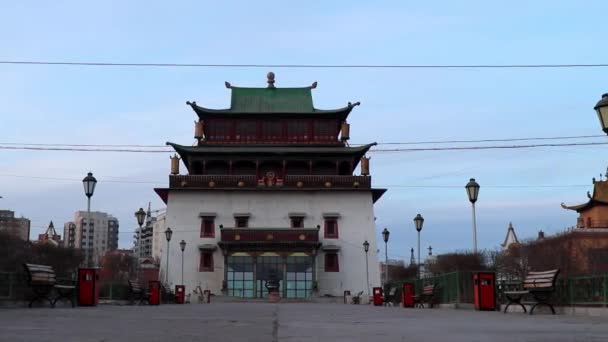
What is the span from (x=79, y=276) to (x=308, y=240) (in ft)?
116

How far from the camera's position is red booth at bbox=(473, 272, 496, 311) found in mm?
19359

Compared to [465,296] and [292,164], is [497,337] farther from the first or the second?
[292,164]

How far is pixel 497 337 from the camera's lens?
859 centimetres

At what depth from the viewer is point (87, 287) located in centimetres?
2067

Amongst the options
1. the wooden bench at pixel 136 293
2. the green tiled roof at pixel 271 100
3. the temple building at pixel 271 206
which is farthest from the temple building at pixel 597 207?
the wooden bench at pixel 136 293

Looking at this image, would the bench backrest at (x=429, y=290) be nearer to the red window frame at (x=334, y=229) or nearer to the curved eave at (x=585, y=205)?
the red window frame at (x=334, y=229)

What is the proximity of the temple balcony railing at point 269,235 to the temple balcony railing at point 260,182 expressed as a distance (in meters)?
5.21

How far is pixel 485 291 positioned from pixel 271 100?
1983 inches

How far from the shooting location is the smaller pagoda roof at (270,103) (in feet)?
212

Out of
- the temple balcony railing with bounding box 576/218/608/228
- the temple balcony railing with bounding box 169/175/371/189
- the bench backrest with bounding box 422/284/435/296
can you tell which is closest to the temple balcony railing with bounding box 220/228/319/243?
the temple balcony railing with bounding box 169/175/371/189

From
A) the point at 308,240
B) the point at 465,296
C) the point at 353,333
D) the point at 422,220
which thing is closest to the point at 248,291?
Result: the point at 308,240

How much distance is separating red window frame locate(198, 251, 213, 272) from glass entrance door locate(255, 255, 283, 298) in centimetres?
441

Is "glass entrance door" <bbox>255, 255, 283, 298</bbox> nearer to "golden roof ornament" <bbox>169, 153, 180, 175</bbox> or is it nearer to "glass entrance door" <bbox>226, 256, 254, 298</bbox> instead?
"glass entrance door" <bbox>226, 256, 254, 298</bbox>

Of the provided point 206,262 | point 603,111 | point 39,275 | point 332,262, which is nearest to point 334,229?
point 332,262
